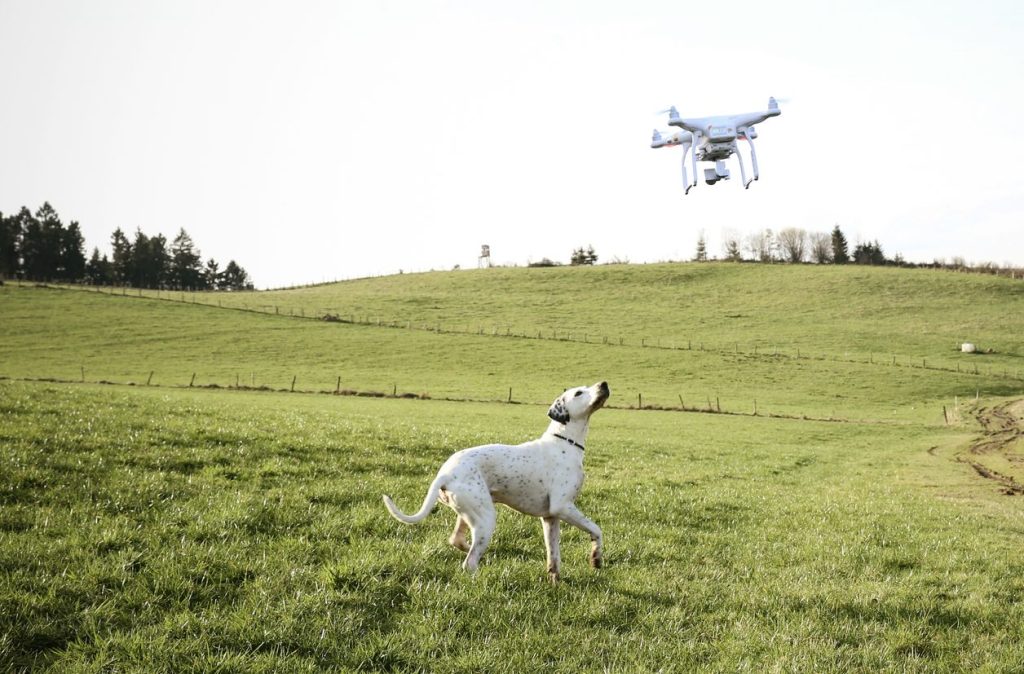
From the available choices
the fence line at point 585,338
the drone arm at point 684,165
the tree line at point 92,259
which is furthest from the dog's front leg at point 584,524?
the tree line at point 92,259

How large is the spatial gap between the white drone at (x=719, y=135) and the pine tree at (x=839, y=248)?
143 m

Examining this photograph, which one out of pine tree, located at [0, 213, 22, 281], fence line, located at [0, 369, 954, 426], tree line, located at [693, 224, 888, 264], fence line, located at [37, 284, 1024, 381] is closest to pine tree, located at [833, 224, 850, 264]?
tree line, located at [693, 224, 888, 264]

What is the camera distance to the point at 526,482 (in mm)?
8180

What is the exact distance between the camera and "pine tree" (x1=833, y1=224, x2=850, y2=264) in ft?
487

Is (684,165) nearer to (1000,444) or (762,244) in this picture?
(1000,444)

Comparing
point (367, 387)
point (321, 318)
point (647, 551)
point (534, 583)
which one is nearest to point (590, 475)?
point (647, 551)

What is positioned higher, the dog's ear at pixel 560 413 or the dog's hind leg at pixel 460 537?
the dog's ear at pixel 560 413

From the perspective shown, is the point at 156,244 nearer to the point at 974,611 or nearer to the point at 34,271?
the point at 34,271

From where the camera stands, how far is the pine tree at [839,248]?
148 meters

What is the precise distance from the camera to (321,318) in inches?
3489

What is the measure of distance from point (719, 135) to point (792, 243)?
521 ft

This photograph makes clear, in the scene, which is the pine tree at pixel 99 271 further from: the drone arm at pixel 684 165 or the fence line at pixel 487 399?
the drone arm at pixel 684 165

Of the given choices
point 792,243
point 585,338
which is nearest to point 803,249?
point 792,243

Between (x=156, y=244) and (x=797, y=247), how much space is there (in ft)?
445
